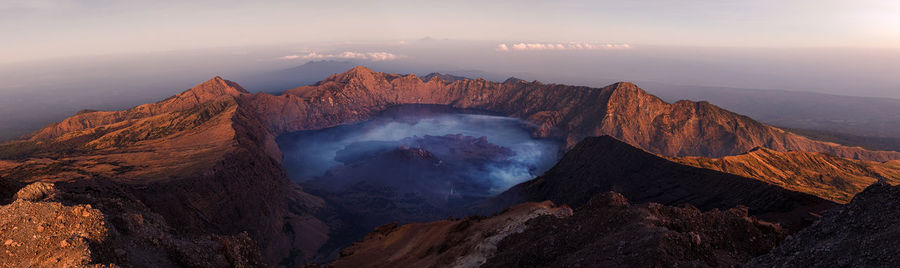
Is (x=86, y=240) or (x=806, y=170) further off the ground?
(x=86, y=240)

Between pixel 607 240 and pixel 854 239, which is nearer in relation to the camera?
pixel 854 239

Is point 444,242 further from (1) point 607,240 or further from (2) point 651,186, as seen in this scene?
(2) point 651,186

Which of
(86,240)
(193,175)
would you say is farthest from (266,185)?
(86,240)

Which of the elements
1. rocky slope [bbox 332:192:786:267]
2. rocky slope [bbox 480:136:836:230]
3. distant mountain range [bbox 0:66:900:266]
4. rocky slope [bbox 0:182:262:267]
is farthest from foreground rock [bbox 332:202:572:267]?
rocky slope [bbox 480:136:836:230]

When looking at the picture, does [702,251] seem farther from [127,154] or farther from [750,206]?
[127,154]

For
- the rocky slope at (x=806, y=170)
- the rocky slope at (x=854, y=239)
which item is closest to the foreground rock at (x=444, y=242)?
the rocky slope at (x=854, y=239)

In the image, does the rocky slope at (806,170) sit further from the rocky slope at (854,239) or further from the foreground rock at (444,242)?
the rocky slope at (854,239)
